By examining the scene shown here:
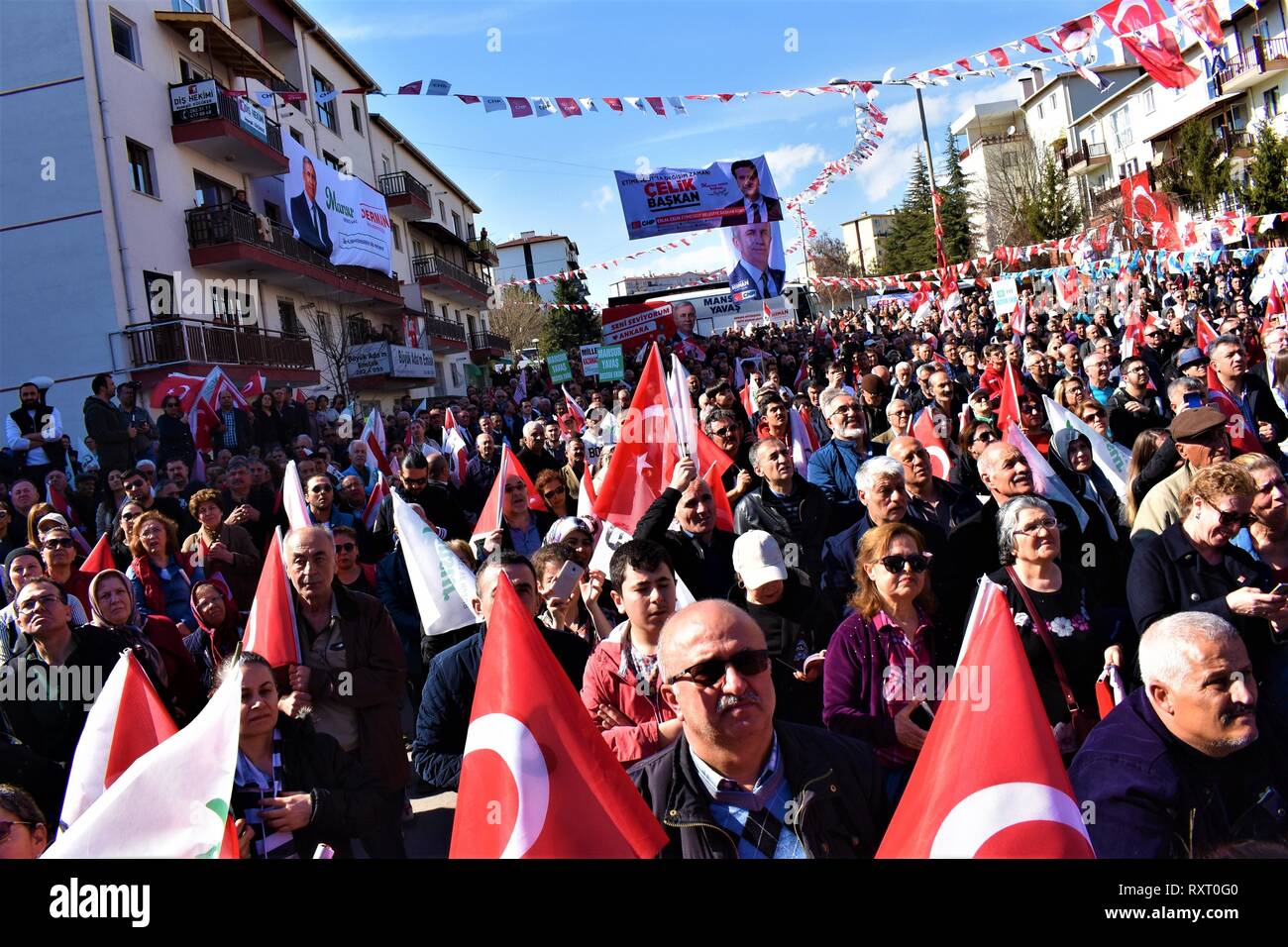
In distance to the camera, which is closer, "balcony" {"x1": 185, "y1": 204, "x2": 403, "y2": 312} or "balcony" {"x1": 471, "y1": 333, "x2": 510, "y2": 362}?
"balcony" {"x1": 185, "y1": 204, "x2": 403, "y2": 312}

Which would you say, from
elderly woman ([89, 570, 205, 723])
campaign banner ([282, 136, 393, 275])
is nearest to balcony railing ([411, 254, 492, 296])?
campaign banner ([282, 136, 393, 275])

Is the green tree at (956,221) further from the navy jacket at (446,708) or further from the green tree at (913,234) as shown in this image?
the navy jacket at (446,708)

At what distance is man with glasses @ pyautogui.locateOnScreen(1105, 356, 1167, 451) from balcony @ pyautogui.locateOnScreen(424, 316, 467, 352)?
3389cm

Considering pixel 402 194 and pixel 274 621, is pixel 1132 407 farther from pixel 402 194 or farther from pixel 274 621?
pixel 402 194

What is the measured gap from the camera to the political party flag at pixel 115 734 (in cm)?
326

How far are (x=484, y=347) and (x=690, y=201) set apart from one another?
2369cm

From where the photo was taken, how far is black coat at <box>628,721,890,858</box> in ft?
8.59

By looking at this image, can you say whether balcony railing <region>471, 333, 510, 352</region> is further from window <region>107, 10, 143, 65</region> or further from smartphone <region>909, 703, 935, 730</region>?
smartphone <region>909, 703, 935, 730</region>
